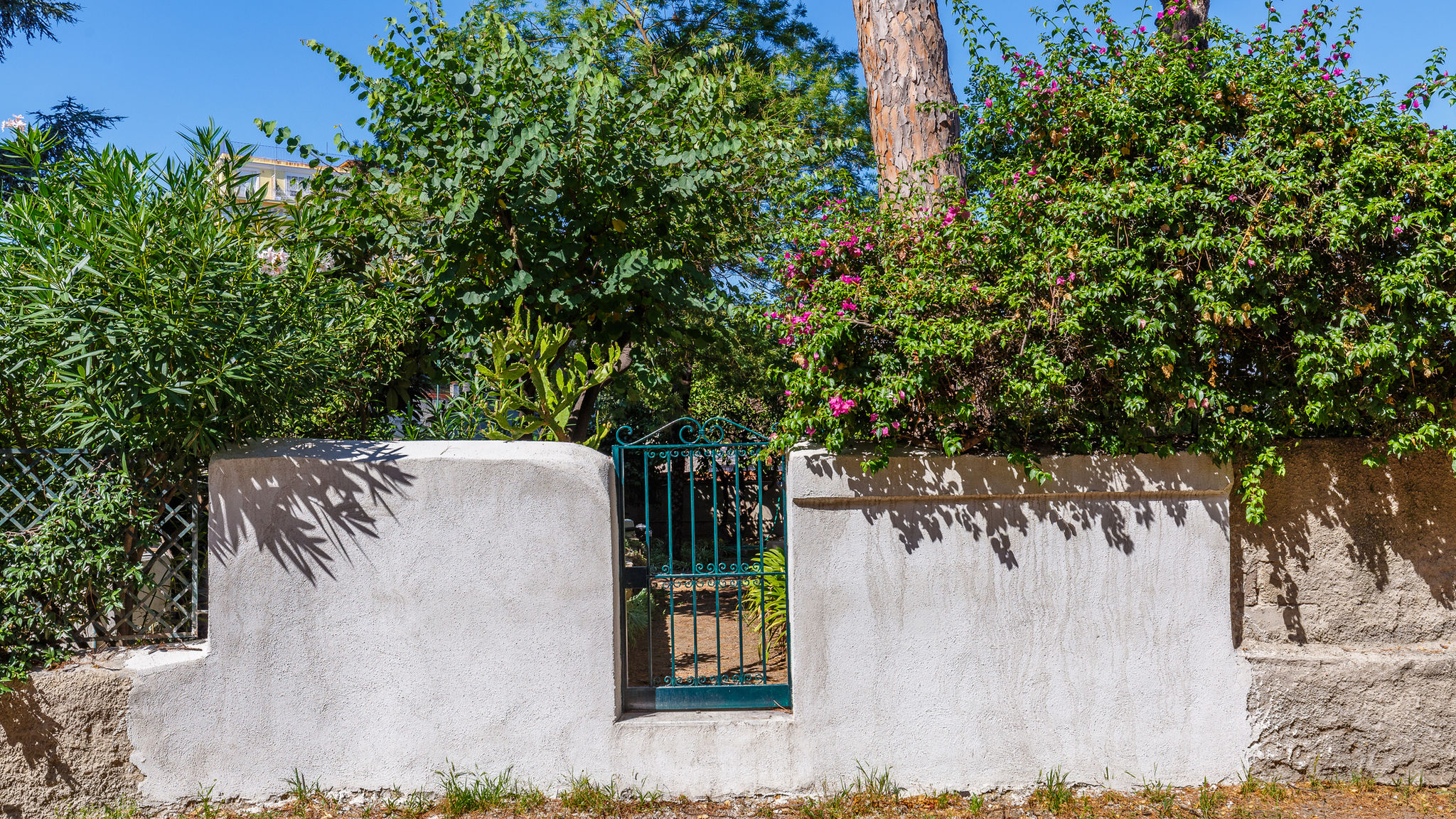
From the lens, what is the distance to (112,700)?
381 cm

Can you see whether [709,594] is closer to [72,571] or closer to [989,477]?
[989,477]

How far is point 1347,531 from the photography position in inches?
159

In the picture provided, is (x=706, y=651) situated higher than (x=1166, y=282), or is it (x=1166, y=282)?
(x=1166, y=282)

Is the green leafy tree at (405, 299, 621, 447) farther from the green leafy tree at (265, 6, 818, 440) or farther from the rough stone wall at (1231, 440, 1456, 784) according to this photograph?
the rough stone wall at (1231, 440, 1456, 784)

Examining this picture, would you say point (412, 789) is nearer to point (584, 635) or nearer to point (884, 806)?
point (584, 635)

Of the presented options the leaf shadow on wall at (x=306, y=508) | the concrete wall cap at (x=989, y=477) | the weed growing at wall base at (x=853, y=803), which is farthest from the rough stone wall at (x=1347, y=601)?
the leaf shadow on wall at (x=306, y=508)

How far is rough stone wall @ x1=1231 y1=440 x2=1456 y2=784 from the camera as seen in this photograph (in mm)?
3965

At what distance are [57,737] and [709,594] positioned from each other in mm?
5494

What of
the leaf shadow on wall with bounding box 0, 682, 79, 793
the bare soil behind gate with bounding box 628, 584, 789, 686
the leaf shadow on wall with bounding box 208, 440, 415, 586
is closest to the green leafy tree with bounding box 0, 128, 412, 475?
the leaf shadow on wall with bounding box 208, 440, 415, 586

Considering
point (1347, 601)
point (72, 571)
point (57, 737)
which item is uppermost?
point (72, 571)

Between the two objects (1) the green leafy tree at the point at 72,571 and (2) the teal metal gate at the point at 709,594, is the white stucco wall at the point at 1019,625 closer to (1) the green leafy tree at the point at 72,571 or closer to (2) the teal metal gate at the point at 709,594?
(2) the teal metal gate at the point at 709,594

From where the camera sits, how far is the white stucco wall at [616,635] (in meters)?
3.87

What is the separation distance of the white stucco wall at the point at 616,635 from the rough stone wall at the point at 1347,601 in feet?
0.66

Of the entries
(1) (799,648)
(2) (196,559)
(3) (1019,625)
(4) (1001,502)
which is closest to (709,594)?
(1) (799,648)
